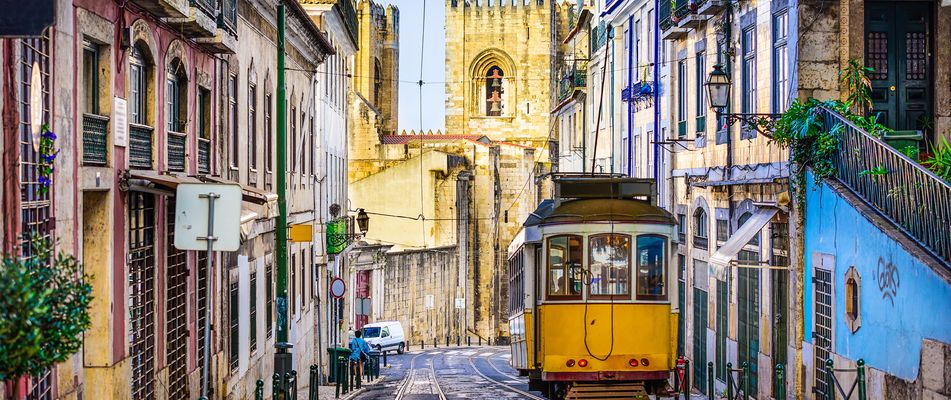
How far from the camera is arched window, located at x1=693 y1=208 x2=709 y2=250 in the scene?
24469mm

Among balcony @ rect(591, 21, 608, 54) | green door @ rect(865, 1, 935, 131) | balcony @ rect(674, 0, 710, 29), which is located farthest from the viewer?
balcony @ rect(591, 21, 608, 54)

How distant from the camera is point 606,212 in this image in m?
15.9

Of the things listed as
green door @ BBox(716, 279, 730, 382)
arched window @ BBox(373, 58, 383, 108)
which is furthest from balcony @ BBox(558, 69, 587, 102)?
arched window @ BBox(373, 58, 383, 108)

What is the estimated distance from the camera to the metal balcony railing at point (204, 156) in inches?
680

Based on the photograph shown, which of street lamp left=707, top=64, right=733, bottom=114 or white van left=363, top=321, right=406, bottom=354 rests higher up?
street lamp left=707, top=64, right=733, bottom=114

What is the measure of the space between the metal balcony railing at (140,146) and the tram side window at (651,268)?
6.03 m

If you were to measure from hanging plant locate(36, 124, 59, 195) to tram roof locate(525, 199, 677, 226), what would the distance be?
734cm

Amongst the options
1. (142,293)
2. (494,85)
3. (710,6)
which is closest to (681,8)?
(710,6)

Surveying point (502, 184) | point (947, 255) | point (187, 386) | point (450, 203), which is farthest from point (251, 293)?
point (502, 184)

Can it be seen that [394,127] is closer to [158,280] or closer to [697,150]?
[697,150]

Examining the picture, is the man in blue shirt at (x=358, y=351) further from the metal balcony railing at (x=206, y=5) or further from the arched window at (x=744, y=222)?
the metal balcony railing at (x=206, y=5)

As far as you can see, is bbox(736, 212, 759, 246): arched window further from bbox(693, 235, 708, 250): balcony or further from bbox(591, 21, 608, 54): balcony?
bbox(591, 21, 608, 54): balcony

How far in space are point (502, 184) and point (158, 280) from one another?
5411cm

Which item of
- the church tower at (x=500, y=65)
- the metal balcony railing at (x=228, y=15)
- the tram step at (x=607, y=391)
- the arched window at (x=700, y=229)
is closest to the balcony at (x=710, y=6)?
the arched window at (x=700, y=229)
